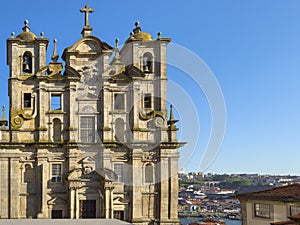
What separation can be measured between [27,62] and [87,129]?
22.7ft

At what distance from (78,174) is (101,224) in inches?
482

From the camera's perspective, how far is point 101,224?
85.0 ft

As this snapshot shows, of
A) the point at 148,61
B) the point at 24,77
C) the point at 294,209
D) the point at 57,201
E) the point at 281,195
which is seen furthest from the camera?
the point at 148,61

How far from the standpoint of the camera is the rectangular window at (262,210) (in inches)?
1080

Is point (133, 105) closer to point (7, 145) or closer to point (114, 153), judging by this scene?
point (114, 153)

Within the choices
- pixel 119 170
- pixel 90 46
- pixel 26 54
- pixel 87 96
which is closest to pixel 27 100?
pixel 26 54

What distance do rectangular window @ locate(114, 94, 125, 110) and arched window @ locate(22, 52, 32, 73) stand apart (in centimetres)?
684

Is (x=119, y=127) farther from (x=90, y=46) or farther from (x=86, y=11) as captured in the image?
(x=86, y=11)

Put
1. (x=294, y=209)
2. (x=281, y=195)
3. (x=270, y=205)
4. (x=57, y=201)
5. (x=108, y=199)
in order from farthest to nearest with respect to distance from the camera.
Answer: (x=57, y=201)
(x=108, y=199)
(x=270, y=205)
(x=281, y=195)
(x=294, y=209)

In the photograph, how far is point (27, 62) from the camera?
40.1 meters

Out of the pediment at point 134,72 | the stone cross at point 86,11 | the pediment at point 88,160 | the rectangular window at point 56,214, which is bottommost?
the rectangular window at point 56,214

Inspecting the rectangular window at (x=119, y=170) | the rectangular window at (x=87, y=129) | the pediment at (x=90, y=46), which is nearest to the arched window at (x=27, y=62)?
the pediment at (x=90, y=46)

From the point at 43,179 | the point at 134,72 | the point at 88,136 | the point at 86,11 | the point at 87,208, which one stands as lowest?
the point at 87,208

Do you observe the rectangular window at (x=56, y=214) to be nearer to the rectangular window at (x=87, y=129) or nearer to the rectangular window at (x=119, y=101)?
the rectangular window at (x=87, y=129)
